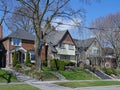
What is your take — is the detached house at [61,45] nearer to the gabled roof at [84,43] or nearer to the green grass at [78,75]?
the gabled roof at [84,43]

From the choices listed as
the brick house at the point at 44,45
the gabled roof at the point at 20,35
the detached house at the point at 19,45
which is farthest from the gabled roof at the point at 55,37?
the detached house at the point at 19,45

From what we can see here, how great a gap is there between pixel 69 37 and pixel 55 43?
388 cm

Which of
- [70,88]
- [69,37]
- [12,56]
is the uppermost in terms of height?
[69,37]

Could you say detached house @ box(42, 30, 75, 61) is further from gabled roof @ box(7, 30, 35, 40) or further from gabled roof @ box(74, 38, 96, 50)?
gabled roof @ box(74, 38, 96, 50)

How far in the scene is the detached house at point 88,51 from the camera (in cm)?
6626

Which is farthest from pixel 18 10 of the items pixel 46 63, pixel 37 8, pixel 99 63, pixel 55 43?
pixel 99 63

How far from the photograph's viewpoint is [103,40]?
6381cm

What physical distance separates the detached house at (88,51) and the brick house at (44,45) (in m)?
6.27

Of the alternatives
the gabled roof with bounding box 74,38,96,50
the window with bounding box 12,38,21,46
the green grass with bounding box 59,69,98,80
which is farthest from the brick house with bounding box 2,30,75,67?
the gabled roof with bounding box 74,38,96,50

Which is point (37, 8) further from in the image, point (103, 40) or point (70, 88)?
point (103, 40)

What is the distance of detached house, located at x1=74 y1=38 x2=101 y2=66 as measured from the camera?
66.3 metres

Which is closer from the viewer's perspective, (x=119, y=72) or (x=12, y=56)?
(x=12, y=56)

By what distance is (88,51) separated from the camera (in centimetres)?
7175

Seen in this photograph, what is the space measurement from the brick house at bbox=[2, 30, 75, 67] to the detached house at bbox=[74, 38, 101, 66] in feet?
20.6
